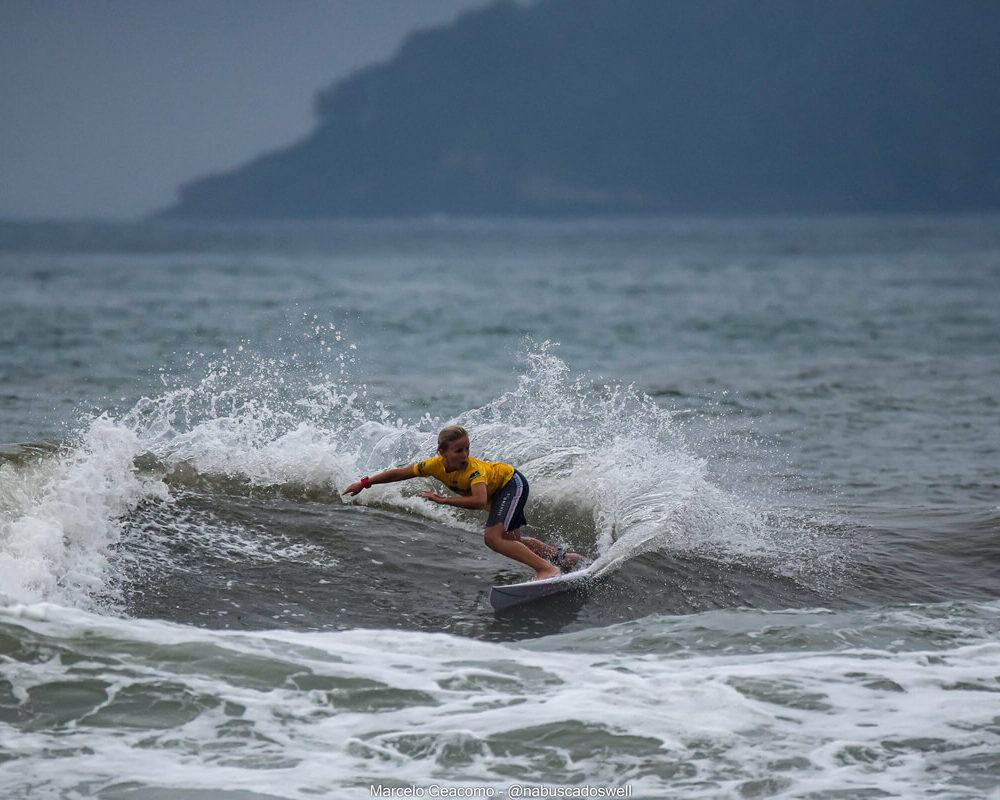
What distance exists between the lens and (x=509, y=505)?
8922 millimetres

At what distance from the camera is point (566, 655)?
7.23 m

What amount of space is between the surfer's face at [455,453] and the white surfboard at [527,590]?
1.02 metres

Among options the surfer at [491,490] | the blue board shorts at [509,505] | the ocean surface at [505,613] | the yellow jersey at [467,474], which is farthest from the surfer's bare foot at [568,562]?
the yellow jersey at [467,474]

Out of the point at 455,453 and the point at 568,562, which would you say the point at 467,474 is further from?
the point at 568,562

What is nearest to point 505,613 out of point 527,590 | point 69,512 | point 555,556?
point 527,590

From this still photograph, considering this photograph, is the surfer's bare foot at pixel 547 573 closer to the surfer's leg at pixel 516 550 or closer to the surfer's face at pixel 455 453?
the surfer's leg at pixel 516 550

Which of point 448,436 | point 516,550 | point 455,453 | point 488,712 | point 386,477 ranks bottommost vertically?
point 488,712

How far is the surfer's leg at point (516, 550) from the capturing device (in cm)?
860

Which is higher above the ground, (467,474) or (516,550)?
(467,474)

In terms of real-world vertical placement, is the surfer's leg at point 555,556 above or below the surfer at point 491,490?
below

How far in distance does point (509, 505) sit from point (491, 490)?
0.19 meters

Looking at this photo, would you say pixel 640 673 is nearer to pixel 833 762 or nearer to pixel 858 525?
pixel 833 762

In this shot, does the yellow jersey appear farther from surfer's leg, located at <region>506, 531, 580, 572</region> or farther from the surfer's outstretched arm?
Result: surfer's leg, located at <region>506, 531, 580, 572</region>

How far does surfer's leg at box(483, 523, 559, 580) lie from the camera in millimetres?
8602
